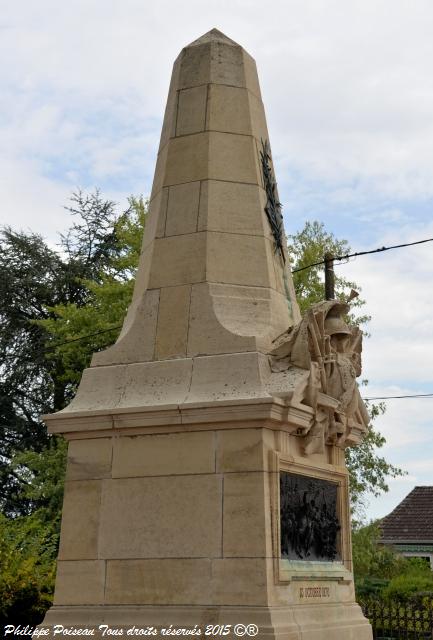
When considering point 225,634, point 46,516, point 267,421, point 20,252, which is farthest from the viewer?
point 20,252

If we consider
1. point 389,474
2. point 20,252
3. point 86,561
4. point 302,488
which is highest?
point 20,252

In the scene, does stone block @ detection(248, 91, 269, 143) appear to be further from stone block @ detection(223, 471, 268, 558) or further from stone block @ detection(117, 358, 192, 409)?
stone block @ detection(223, 471, 268, 558)

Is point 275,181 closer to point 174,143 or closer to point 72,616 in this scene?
point 174,143

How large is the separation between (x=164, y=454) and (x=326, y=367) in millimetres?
1969

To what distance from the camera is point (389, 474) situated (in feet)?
74.7

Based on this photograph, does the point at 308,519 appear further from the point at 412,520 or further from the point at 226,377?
the point at 412,520

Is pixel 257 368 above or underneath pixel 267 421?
above

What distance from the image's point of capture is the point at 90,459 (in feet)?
29.8

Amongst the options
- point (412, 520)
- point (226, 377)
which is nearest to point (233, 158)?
point (226, 377)

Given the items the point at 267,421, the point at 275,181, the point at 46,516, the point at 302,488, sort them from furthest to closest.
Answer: the point at 46,516, the point at 275,181, the point at 302,488, the point at 267,421

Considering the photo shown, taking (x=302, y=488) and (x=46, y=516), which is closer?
(x=302, y=488)

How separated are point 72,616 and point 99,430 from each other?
180 centimetres

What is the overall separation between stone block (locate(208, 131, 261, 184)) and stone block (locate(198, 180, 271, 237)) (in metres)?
0.10

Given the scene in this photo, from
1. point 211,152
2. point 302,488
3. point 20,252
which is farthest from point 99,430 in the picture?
point 20,252
